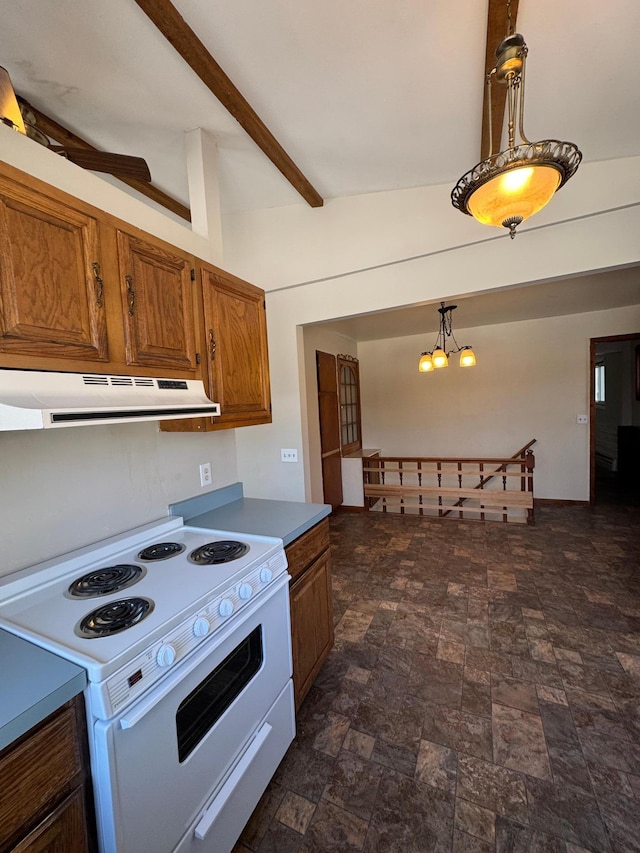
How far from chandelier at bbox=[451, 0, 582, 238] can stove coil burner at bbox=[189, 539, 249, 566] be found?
162 cm

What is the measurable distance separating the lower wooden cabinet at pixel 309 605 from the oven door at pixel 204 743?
0.14 metres

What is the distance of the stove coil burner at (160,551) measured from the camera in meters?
1.43

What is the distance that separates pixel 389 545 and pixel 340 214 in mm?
3053

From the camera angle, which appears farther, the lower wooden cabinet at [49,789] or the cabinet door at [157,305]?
the cabinet door at [157,305]

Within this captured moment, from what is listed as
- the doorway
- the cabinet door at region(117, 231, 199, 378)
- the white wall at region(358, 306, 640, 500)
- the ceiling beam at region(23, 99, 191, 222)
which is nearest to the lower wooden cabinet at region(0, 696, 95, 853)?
the cabinet door at region(117, 231, 199, 378)

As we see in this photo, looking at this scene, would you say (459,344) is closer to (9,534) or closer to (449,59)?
(449,59)

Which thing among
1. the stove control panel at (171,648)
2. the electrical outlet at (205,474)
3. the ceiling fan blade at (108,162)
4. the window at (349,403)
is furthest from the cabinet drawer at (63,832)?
the window at (349,403)

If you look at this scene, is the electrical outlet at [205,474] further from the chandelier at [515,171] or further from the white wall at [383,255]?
the chandelier at [515,171]

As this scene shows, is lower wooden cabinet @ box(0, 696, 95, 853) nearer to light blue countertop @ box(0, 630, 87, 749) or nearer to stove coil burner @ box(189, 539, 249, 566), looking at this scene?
light blue countertop @ box(0, 630, 87, 749)

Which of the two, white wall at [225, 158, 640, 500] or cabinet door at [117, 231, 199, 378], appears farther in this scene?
white wall at [225, 158, 640, 500]

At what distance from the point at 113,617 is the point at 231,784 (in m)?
0.68

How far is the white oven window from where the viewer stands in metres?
1.02

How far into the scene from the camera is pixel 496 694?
1.76 m

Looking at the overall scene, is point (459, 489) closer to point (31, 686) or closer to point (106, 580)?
point (106, 580)
